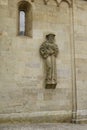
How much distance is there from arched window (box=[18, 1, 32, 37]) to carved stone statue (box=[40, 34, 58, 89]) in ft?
2.27

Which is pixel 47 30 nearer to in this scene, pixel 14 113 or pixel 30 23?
pixel 30 23

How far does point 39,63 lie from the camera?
10.2 meters

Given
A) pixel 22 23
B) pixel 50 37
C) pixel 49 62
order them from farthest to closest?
pixel 22 23
pixel 50 37
pixel 49 62

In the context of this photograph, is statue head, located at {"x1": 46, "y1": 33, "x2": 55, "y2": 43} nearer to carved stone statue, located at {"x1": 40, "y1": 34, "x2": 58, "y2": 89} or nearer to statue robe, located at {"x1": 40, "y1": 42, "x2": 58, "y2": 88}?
carved stone statue, located at {"x1": 40, "y1": 34, "x2": 58, "y2": 89}

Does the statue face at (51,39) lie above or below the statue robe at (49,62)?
above

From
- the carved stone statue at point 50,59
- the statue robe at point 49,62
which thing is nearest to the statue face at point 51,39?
the carved stone statue at point 50,59

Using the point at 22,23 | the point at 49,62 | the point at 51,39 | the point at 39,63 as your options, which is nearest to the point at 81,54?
the point at 51,39

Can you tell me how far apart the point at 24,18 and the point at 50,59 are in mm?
1814

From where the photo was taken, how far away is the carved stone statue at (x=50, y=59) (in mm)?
10117

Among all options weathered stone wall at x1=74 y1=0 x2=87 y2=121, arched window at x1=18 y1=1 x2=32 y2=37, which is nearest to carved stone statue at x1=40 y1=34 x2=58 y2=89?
arched window at x1=18 y1=1 x2=32 y2=37

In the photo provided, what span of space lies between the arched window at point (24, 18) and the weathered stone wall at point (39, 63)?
6.2 inches

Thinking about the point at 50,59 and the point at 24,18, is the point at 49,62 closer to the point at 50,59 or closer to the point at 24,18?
the point at 50,59

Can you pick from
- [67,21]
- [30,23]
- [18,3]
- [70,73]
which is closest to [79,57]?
[70,73]

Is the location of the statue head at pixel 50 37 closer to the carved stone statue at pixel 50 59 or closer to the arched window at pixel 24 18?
the carved stone statue at pixel 50 59
